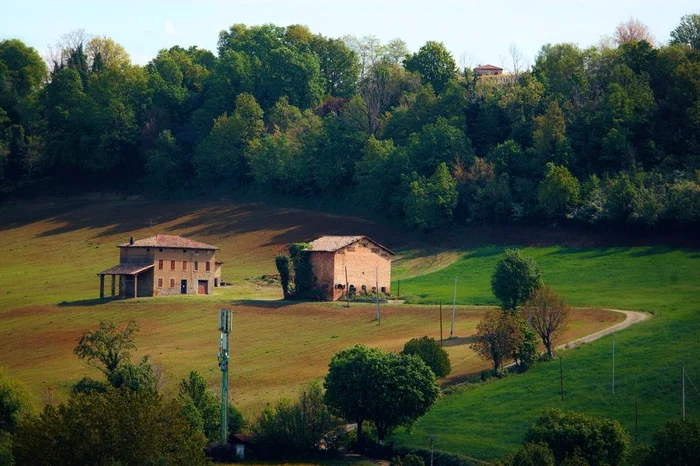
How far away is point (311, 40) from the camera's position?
162000 millimetres

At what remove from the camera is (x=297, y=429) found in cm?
6272

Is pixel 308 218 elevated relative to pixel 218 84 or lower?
lower

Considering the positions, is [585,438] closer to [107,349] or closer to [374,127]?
[107,349]

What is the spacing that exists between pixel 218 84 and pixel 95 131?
602 inches

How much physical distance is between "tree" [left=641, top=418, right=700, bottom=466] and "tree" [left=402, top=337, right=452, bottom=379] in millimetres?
18996

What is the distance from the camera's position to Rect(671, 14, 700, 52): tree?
410 feet

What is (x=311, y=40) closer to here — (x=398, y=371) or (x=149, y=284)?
(x=149, y=284)

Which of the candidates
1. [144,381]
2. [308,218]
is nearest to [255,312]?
[144,381]

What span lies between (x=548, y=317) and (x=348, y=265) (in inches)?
1025

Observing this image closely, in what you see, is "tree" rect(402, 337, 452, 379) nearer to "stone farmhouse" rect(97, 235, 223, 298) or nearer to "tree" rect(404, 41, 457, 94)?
"stone farmhouse" rect(97, 235, 223, 298)

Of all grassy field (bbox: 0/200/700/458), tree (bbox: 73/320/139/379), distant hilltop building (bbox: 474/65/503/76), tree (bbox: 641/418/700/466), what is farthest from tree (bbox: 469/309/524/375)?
distant hilltop building (bbox: 474/65/503/76)

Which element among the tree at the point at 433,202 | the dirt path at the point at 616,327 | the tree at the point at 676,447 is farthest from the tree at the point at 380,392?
the tree at the point at 433,202

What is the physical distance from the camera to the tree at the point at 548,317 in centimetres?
7456

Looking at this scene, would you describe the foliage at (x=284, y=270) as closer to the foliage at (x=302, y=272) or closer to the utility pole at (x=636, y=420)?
the foliage at (x=302, y=272)
